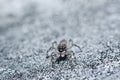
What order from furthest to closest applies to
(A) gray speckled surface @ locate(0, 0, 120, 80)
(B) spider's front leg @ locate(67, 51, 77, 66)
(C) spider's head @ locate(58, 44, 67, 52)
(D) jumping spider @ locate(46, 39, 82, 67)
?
(C) spider's head @ locate(58, 44, 67, 52), (D) jumping spider @ locate(46, 39, 82, 67), (B) spider's front leg @ locate(67, 51, 77, 66), (A) gray speckled surface @ locate(0, 0, 120, 80)

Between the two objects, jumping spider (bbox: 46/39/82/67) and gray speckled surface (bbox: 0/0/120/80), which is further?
jumping spider (bbox: 46/39/82/67)

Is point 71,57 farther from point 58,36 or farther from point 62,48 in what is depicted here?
point 58,36

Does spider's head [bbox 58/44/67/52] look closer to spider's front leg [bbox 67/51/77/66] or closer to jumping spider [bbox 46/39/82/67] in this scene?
jumping spider [bbox 46/39/82/67]

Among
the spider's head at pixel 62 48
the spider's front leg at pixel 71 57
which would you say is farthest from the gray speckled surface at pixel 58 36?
the spider's head at pixel 62 48

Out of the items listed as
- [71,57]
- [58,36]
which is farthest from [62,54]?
[58,36]

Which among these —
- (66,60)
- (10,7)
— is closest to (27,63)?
(66,60)

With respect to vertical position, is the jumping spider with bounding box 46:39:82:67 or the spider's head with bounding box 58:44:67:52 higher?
the spider's head with bounding box 58:44:67:52

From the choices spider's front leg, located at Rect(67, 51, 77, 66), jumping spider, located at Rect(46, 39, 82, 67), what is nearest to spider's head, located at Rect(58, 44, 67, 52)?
jumping spider, located at Rect(46, 39, 82, 67)

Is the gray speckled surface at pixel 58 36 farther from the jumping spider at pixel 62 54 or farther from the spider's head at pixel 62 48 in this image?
the spider's head at pixel 62 48
